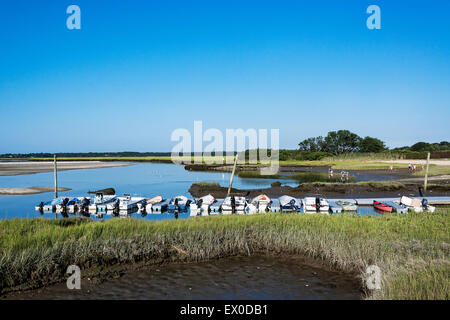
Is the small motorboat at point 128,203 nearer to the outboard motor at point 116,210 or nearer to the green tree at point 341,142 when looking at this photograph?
the outboard motor at point 116,210

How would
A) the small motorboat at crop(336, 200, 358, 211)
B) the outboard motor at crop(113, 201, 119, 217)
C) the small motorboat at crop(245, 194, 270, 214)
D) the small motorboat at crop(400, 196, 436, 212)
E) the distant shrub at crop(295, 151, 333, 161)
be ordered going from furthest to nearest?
the distant shrub at crop(295, 151, 333, 161) → the outboard motor at crop(113, 201, 119, 217) → the small motorboat at crop(336, 200, 358, 211) → the small motorboat at crop(245, 194, 270, 214) → the small motorboat at crop(400, 196, 436, 212)

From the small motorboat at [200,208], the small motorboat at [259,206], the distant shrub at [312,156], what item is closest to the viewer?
the small motorboat at [259,206]

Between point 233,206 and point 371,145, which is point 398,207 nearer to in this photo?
point 233,206

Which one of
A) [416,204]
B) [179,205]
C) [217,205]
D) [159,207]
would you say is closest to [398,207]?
[416,204]

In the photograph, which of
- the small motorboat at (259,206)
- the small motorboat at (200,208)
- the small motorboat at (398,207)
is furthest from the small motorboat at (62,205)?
the small motorboat at (398,207)

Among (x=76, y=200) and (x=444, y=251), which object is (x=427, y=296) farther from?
(x=76, y=200)

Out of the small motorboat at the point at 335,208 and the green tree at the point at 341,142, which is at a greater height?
the green tree at the point at 341,142

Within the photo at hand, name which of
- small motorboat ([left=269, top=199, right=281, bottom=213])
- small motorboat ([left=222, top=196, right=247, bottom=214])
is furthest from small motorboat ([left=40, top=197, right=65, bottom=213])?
small motorboat ([left=269, top=199, right=281, bottom=213])

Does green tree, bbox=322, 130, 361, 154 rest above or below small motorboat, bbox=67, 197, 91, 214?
above

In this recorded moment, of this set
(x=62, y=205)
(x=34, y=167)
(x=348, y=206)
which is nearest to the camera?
(x=348, y=206)

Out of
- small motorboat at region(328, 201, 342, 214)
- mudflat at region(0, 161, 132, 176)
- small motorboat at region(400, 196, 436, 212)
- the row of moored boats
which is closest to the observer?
small motorboat at region(400, 196, 436, 212)

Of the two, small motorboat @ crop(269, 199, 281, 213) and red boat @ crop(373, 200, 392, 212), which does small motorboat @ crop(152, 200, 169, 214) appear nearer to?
small motorboat @ crop(269, 199, 281, 213)

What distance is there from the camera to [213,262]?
1316 cm

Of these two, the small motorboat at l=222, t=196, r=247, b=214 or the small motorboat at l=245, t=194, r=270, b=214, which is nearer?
the small motorboat at l=245, t=194, r=270, b=214
